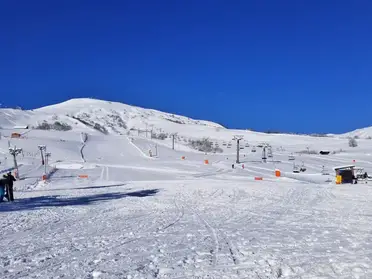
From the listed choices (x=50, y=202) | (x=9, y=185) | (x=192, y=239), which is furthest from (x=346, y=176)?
(x=192, y=239)

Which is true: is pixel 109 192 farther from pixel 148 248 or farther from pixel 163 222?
pixel 148 248

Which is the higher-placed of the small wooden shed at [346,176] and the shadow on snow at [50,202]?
the small wooden shed at [346,176]

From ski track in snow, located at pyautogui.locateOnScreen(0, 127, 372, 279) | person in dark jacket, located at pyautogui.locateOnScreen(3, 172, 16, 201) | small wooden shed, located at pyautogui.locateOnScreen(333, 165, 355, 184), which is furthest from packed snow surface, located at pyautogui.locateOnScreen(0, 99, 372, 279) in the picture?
small wooden shed, located at pyautogui.locateOnScreen(333, 165, 355, 184)

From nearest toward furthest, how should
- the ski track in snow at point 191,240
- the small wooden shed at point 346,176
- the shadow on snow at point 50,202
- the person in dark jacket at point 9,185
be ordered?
the ski track in snow at point 191,240
the shadow on snow at point 50,202
the person in dark jacket at point 9,185
the small wooden shed at point 346,176

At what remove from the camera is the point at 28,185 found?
36.2 metres

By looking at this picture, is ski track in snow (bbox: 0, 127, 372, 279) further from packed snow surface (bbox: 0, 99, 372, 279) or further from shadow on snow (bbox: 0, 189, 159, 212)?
shadow on snow (bbox: 0, 189, 159, 212)

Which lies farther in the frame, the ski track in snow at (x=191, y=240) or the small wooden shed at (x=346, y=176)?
the small wooden shed at (x=346, y=176)

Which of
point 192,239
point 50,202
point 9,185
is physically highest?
point 9,185

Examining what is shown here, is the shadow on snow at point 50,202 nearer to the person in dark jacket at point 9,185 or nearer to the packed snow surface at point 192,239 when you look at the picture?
the packed snow surface at point 192,239

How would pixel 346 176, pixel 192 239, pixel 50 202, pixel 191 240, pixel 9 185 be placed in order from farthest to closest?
pixel 346 176
pixel 9 185
pixel 50 202
pixel 192 239
pixel 191 240

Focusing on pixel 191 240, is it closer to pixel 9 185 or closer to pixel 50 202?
pixel 50 202

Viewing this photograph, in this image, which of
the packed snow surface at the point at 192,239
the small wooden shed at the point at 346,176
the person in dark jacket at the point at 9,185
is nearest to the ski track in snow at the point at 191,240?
the packed snow surface at the point at 192,239

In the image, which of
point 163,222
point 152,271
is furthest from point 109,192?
point 152,271

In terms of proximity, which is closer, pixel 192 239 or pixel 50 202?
pixel 192 239
